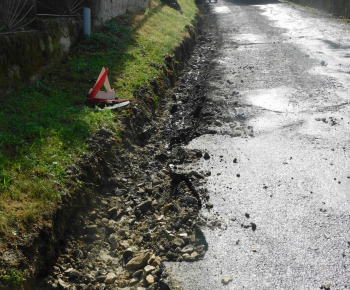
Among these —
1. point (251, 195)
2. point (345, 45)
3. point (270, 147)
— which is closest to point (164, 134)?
point (270, 147)

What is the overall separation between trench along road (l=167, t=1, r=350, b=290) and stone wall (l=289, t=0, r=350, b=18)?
9744 millimetres

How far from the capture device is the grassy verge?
382cm

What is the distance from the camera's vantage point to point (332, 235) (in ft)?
12.6

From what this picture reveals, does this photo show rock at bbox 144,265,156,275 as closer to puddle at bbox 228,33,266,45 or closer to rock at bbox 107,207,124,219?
rock at bbox 107,207,124,219

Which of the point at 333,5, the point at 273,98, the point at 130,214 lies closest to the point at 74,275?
the point at 130,214

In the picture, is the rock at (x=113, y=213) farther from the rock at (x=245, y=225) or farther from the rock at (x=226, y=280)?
the rock at (x=226, y=280)

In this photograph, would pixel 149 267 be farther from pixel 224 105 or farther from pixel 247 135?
pixel 224 105

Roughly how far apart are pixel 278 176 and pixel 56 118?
326cm

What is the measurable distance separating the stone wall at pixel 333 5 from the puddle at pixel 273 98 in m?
12.9

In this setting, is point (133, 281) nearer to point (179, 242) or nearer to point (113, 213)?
point (179, 242)

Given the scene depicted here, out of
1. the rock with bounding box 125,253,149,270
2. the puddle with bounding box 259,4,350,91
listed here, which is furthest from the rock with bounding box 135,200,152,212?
the puddle with bounding box 259,4,350,91

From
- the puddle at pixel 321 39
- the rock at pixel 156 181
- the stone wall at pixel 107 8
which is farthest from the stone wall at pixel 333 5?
the rock at pixel 156 181

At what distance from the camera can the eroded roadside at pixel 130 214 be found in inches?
144

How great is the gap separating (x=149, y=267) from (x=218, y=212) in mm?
1057
